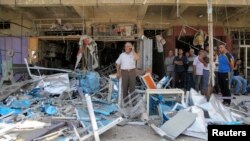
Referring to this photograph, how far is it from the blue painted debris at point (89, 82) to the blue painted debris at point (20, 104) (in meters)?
2.39

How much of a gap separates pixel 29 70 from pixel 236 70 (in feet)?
25.3

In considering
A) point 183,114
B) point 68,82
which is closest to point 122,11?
point 68,82

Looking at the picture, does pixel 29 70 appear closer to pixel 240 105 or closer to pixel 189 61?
pixel 189 61

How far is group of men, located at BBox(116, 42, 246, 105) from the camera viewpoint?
9.05 meters

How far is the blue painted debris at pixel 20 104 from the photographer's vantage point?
8.53 m

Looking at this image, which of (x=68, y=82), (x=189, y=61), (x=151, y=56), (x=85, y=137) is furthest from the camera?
(x=151, y=56)

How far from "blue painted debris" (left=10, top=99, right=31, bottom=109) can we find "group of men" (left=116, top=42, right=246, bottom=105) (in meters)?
2.55

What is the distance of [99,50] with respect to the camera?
15016 millimetres

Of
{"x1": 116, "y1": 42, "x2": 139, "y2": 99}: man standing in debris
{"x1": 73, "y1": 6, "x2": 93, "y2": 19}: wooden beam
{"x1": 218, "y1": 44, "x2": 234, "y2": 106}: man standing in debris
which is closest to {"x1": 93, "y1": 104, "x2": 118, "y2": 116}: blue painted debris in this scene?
{"x1": 116, "y1": 42, "x2": 139, "y2": 99}: man standing in debris

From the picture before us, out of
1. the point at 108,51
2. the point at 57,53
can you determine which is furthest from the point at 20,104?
the point at 57,53

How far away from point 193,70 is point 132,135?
5.32 metres

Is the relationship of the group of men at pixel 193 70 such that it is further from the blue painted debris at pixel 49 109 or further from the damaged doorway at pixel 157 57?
the blue painted debris at pixel 49 109

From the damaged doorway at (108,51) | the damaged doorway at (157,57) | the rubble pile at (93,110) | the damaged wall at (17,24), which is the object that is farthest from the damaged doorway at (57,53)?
the rubble pile at (93,110)

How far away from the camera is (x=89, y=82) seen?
11.0 metres
